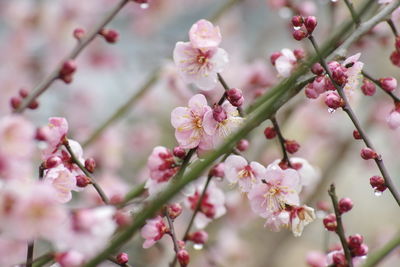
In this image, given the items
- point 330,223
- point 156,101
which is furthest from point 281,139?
point 156,101

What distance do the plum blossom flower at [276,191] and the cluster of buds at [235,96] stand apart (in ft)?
0.34

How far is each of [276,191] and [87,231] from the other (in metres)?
0.29

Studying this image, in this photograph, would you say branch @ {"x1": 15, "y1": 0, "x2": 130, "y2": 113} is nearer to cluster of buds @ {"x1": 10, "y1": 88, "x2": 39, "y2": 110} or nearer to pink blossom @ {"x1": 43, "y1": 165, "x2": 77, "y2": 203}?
cluster of buds @ {"x1": 10, "y1": 88, "x2": 39, "y2": 110}

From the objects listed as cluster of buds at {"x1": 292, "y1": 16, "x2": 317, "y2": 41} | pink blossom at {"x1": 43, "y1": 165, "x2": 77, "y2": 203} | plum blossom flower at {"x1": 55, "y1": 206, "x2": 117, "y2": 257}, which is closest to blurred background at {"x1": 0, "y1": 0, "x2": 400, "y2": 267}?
cluster of buds at {"x1": 292, "y1": 16, "x2": 317, "y2": 41}

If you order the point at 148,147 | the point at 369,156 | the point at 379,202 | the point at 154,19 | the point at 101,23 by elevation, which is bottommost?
the point at 379,202

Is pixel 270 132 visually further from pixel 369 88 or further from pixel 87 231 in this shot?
pixel 87 231

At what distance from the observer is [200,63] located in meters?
0.83

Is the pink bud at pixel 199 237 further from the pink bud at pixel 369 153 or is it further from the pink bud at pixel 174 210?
the pink bud at pixel 369 153

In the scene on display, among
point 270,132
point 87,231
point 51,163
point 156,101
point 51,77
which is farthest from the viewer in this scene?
point 156,101

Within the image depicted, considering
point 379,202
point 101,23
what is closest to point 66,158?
point 101,23

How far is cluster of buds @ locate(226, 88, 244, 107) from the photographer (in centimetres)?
76

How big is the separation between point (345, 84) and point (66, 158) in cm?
38

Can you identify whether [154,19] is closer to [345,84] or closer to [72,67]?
[72,67]

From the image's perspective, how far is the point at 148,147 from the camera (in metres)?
2.29
